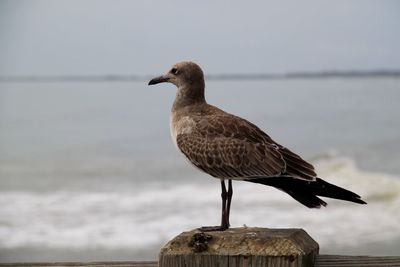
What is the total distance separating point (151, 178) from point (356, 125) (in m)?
8.75

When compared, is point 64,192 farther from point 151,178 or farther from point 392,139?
point 392,139

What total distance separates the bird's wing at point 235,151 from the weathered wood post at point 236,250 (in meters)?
1.33

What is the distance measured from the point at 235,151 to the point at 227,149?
0.07 metres

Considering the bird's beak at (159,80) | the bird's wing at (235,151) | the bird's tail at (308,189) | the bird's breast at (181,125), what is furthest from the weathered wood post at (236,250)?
the bird's beak at (159,80)

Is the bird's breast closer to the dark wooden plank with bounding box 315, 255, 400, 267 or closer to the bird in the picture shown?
the bird

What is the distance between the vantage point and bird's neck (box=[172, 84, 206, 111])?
5.81m

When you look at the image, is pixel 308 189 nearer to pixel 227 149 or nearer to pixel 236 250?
pixel 227 149

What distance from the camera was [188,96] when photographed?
230 inches

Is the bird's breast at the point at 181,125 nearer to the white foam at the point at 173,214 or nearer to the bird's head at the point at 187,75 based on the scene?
the bird's head at the point at 187,75

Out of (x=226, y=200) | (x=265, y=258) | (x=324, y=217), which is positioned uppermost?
(x=324, y=217)

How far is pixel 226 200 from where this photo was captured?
5.16 meters

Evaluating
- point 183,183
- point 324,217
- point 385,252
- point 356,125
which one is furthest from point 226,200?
point 356,125

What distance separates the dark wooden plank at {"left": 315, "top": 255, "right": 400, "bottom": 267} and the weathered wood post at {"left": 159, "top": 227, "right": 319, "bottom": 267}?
24 cm

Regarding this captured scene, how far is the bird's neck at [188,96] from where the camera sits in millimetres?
5809
